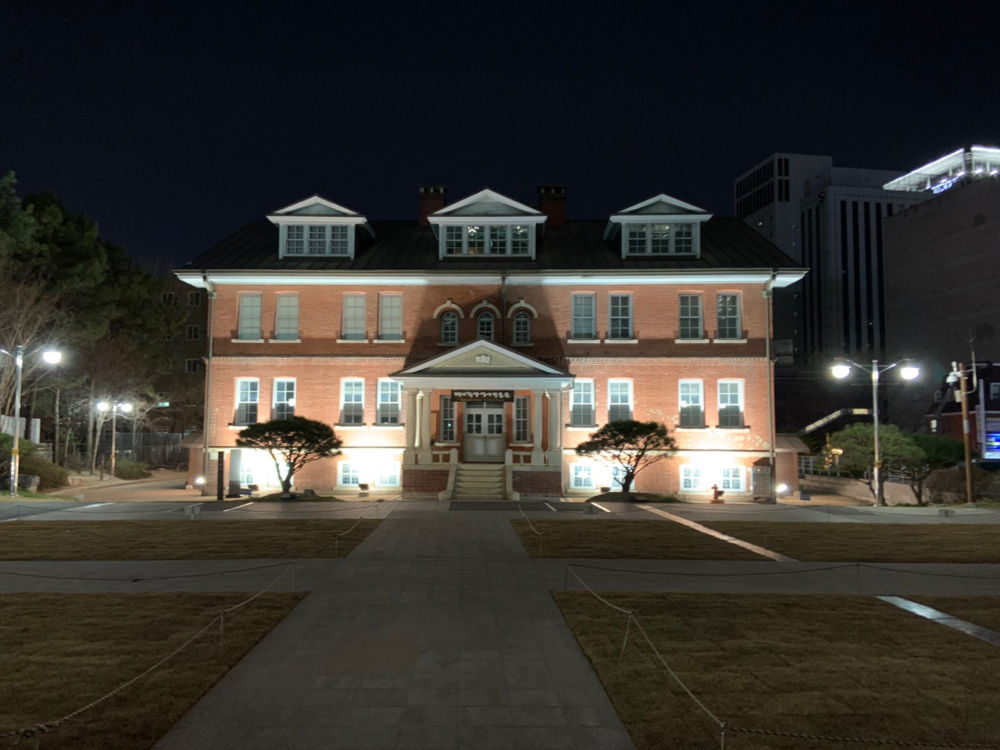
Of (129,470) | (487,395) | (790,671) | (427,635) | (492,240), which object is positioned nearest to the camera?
(790,671)

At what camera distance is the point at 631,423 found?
28969mm

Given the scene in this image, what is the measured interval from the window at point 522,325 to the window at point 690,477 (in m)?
8.79

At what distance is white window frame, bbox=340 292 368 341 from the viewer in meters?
32.4

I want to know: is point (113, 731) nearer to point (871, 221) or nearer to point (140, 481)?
point (140, 481)

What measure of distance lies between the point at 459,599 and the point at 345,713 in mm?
4789

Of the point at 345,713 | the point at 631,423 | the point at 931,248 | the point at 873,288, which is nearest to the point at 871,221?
the point at 873,288

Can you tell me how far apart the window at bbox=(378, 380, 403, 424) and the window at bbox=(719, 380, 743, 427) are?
13.8 metres

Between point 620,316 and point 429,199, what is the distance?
1188 centimetres

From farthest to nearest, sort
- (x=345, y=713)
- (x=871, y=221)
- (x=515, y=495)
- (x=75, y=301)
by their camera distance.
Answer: (x=871, y=221) → (x=75, y=301) → (x=515, y=495) → (x=345, y=713)

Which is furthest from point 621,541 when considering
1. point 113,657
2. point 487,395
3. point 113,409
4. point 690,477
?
point 113,409

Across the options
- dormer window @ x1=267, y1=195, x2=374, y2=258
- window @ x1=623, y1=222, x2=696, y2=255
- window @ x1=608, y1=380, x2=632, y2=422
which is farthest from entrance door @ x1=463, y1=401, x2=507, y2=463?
window @ x1=623, y1=222, x2=696, y2=255

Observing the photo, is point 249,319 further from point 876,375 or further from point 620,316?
point 876,375

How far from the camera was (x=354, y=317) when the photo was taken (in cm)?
3259

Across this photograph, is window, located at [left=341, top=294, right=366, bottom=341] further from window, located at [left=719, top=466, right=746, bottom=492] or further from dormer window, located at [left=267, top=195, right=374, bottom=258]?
window, located at [left=719, top=466, right=746, bottom=492]
